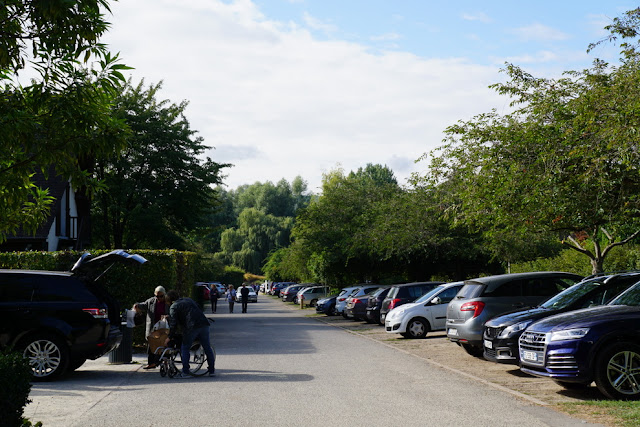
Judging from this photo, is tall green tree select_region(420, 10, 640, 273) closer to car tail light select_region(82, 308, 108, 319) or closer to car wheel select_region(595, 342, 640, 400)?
car wheel select_region(595, 342, 640, 400)

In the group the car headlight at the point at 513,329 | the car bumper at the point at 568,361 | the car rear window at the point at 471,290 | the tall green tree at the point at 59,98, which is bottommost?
the car bumper at the point at 568,361

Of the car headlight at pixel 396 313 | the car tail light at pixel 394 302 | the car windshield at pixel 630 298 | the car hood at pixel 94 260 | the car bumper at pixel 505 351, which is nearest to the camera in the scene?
the car windshield at pixel 630 298

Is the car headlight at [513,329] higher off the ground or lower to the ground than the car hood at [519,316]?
lower

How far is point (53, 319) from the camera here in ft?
40.1

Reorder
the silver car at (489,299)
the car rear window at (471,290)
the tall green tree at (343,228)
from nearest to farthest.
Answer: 1. the silver car at (489,299)
2. the car rear window at (471,290)
3. the tall green tree at (343,228)

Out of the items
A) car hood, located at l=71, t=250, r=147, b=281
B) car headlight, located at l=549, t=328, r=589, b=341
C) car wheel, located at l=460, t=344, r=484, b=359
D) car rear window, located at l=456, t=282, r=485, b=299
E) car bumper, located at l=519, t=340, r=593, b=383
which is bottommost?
car wheel, located at l=460, t=344, r=484, b=359

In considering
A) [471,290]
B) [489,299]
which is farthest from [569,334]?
[471,290]

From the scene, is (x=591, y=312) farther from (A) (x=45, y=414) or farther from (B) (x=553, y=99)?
(B) (x=553, y=99)

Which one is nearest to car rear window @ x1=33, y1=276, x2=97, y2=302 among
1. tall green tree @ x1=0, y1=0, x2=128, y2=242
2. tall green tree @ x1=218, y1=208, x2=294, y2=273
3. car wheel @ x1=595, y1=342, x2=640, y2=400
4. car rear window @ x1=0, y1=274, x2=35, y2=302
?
car rear window @ x1=0, y1=274, x2=35, y2=302

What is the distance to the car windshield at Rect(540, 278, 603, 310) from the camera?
1251 cm

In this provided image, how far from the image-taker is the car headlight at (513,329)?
12.1m

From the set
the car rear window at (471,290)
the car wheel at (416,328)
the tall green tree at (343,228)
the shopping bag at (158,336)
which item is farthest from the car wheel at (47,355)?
the tall green tree at (343,228)

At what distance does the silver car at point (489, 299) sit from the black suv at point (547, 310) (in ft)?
6.05

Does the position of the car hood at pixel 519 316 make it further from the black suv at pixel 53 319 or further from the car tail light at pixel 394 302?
the car tail light at pixel 394 302
